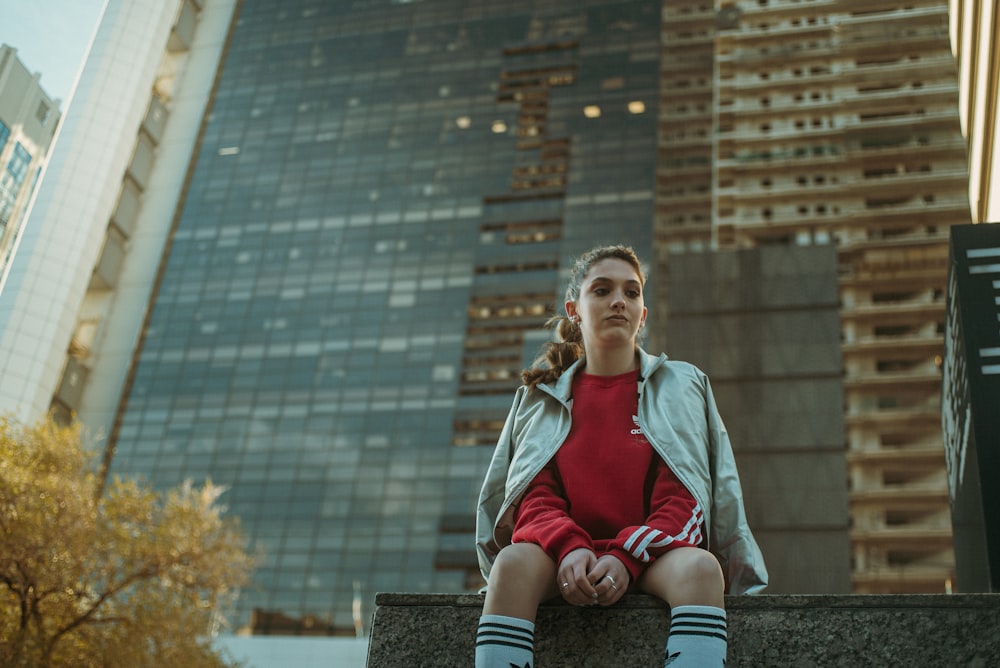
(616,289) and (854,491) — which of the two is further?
(854,491)

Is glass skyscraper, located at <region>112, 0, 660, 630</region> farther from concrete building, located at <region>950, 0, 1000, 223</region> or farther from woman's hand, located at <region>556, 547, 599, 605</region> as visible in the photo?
woman's hand, located at <region>556, 547, 599, 605</region>

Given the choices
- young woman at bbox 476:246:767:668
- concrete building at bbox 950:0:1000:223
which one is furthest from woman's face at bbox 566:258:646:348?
concrete building at bbox 950:0:1000:223

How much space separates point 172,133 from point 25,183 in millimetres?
33735

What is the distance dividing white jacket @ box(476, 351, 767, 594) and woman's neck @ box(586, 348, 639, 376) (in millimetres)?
46

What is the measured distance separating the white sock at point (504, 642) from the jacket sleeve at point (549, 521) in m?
0.18

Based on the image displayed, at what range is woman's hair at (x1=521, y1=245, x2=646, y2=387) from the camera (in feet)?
9.12

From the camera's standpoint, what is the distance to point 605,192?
55.8 metres

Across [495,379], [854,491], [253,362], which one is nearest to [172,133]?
[253,362]

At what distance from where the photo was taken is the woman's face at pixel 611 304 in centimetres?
268

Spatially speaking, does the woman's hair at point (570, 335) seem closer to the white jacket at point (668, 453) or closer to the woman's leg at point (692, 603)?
the white jacket at point (668, 453)

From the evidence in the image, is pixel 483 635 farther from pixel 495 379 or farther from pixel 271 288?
pixel 271 288

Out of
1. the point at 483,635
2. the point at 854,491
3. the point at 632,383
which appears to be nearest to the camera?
the point at 483,635

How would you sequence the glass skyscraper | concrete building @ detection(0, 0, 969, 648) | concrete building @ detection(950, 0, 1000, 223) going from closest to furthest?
concrete building @ detection(950, 0, 1000, 223) < concrete building @ detection(0, 0, 969, 648) < the glass skyscraper

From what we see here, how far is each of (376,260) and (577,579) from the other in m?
55.1
